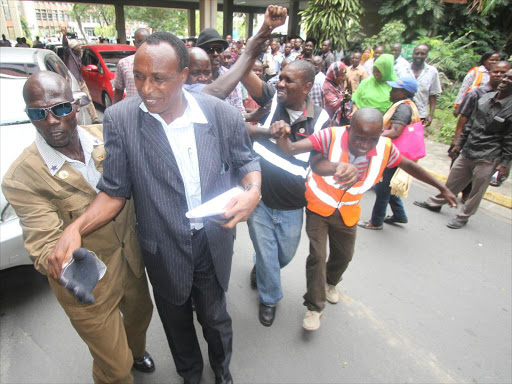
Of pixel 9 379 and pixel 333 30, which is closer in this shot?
pixel 9 379

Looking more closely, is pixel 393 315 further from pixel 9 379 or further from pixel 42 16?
pixel 42 16

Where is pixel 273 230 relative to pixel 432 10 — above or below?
below

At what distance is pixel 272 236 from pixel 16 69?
3.81 meters

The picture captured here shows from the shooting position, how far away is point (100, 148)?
1.81 metres

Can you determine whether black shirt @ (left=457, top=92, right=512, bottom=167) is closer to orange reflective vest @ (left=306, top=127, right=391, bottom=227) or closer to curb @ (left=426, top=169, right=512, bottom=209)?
curb @ (left=426, top=169, right=512, bottom=209)

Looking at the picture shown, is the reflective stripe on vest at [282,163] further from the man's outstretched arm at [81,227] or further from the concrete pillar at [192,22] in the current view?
the concrete pillar at [192,22]

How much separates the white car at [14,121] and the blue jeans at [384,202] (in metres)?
3.28

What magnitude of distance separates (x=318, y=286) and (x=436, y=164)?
5.11 metres

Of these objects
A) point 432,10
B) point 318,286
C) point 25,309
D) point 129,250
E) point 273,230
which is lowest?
point 25,309

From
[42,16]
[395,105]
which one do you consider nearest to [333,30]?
[395,105]

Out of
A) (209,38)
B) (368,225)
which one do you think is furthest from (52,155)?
(368,225)

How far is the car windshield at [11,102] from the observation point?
3.58 meters

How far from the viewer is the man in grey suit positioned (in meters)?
1.45

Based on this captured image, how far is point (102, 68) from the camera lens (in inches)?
336
